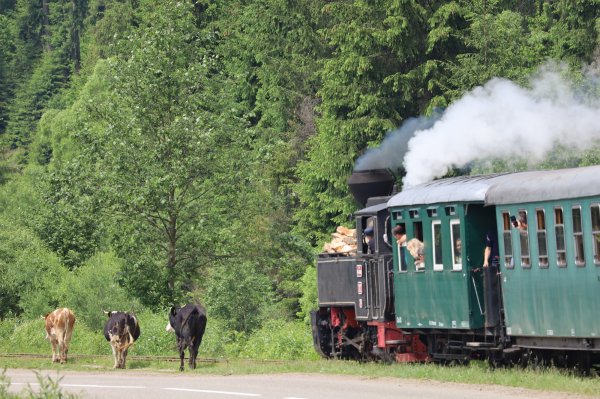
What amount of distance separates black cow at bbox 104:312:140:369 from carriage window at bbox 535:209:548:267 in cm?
1123

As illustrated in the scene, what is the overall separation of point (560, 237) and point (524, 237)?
3.48ft

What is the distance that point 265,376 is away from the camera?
23156 mm

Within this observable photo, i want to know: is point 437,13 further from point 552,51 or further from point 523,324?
point 523,324

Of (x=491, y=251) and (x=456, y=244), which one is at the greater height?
(x=456, y=244)

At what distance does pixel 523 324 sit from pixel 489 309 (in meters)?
1.07

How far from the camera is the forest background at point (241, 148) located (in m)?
35.5

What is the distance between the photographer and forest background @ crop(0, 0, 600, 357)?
3550 cm

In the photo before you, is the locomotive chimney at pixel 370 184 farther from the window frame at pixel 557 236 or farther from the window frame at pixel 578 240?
the window frame at pixel 578 240

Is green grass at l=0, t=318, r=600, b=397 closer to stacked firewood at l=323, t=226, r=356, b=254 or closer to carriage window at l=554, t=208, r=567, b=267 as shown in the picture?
carriage window at l=554, t=208, r=567, b=267

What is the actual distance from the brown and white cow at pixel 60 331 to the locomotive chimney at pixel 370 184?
Result: 7754 millimetres

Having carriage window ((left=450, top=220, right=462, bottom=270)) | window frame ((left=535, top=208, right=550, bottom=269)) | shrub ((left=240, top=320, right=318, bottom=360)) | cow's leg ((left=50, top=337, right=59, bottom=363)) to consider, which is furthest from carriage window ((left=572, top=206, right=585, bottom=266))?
cow's leg ((left=50, top=337, right=59, bottom=363))

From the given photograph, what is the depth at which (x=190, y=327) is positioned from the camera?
2764 cm

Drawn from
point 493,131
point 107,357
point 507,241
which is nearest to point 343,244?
→ point 493,131

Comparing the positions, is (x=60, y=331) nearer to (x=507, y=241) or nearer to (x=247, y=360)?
(x=247, y=360)
